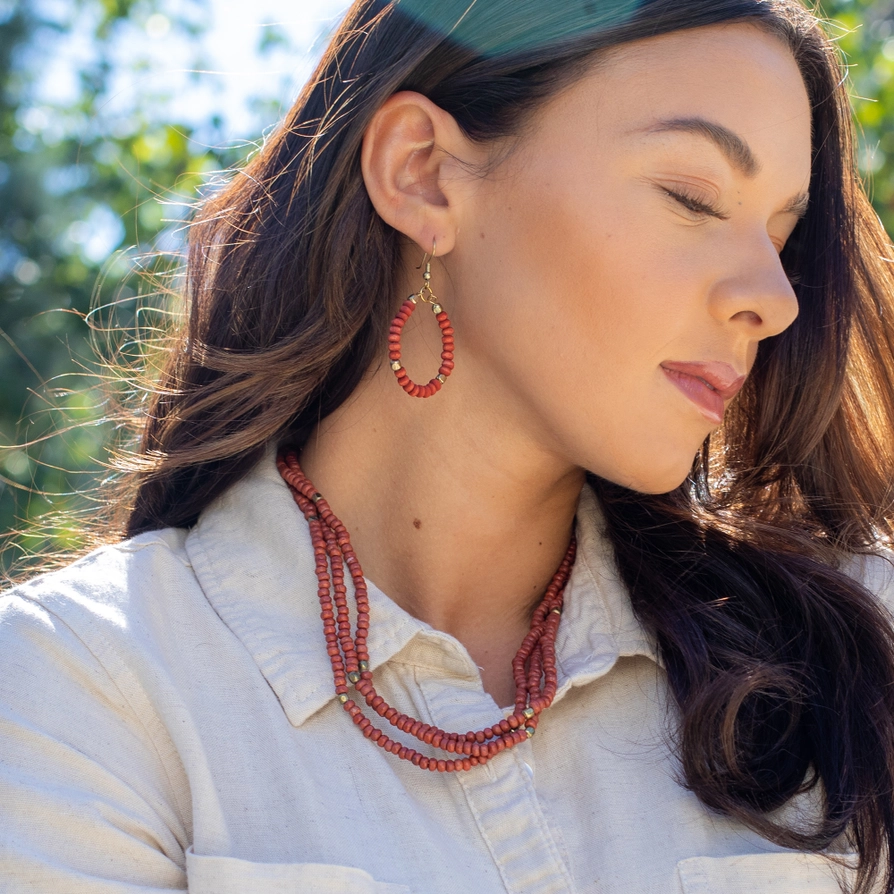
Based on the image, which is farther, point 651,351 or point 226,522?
point 226,522

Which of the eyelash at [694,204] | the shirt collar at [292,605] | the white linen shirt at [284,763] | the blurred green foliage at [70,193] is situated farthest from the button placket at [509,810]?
the blurred green foliage at [70,193]

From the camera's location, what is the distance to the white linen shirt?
72.5 inches

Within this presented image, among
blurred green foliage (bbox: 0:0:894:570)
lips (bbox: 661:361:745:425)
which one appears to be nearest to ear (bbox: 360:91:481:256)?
lips (bbox: 661:361:745:425)

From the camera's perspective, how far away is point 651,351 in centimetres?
208

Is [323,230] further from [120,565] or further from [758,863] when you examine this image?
[758,863]

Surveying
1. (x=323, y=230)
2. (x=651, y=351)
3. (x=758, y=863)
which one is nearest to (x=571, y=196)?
(x=651, y=351)

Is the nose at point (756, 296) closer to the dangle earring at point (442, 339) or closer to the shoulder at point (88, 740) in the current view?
the dangle earring at point (442, 339)

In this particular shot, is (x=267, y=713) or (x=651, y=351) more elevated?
(x=651, y=351)

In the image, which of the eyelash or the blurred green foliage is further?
the blurred green foliage

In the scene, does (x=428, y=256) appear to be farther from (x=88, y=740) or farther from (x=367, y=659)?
(x=88, y=740)

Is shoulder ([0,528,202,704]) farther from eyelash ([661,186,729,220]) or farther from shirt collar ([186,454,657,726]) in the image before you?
eyelash ([661,186,729,220])

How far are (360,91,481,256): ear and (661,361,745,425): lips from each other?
50 centimetres

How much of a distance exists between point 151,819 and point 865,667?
4.22 ft

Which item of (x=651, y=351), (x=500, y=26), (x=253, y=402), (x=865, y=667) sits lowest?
(x=865, y=667)
